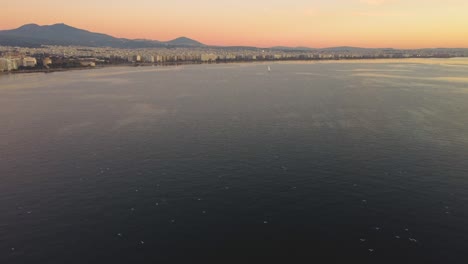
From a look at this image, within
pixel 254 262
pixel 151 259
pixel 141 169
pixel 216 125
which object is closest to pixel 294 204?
pixel 254 262

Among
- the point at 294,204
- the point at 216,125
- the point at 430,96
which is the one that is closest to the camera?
the point at 294,204

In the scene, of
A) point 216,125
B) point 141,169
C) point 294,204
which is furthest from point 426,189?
point 216,125

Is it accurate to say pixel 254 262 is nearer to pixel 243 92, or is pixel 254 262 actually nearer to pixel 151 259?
pixel 151 259

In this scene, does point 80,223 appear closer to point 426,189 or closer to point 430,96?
point 426,189

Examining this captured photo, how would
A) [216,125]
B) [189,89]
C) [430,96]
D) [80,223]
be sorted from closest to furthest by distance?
[80,223]
[216,125]
[430,96]
[189,89]

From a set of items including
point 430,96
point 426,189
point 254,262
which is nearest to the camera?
point 254,262

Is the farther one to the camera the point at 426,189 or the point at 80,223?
the point at 426,189
